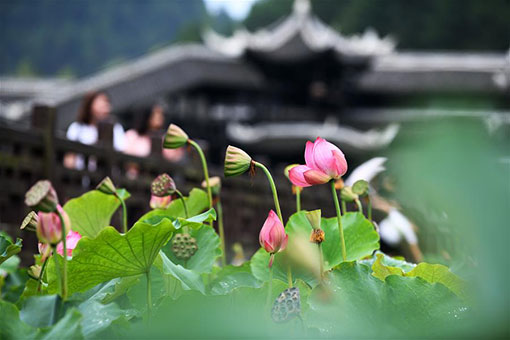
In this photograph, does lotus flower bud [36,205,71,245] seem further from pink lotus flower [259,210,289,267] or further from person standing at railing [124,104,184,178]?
person standing at railing [124,104,184,178]

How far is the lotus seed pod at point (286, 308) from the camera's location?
0.38 meters

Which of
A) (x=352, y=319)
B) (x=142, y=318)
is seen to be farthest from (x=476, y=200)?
(x=142, y=318)

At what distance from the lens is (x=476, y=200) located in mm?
245

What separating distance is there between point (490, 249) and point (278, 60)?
870 centimetres

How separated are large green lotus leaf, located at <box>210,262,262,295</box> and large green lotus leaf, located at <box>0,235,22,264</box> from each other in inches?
6.6

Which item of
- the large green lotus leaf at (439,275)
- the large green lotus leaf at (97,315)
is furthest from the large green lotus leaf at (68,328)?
the large green lotus leaf at (439,275)

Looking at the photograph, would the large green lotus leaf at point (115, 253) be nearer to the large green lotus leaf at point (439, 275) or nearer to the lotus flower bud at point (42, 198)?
the lotus flower bud at point (42, 198)

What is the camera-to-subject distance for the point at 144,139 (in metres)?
2.86

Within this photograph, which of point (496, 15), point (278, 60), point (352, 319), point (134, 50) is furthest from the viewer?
point (134, 50)

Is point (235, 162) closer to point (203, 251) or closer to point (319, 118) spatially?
point (203, 251)

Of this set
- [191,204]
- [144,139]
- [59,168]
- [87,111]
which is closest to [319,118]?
[144,139]

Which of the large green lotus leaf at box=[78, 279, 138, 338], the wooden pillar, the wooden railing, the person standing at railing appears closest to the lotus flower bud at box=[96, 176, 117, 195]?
the large green lotus leaf at box=[78, 279, 138, 338]

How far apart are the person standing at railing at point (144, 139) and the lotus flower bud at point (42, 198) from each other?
2.34m

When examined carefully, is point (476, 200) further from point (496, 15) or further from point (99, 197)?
point (496, 15)
